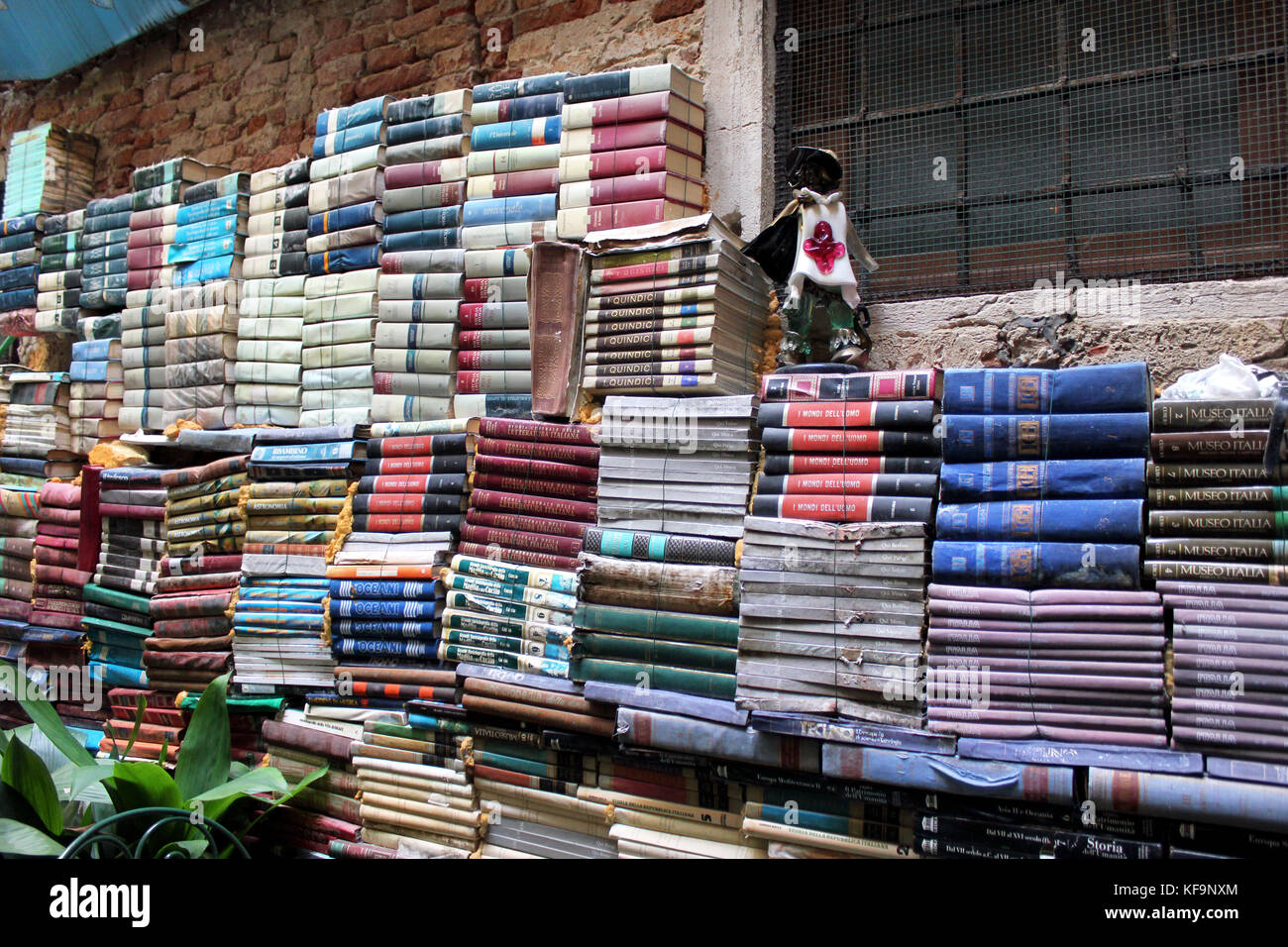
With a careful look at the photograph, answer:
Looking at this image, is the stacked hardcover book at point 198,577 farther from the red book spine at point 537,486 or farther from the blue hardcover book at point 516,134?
the blue hardcover book at point 516,134

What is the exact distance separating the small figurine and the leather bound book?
822 mm

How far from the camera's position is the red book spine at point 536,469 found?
4555 millimetres

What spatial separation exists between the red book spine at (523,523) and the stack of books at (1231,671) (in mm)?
2326

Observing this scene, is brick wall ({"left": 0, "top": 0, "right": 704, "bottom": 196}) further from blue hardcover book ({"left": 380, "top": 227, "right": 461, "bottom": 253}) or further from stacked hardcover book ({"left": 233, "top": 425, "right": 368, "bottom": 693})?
stacked hardcover book ({"left": 233, "top": 425, "right": 368, "bottom": 693})

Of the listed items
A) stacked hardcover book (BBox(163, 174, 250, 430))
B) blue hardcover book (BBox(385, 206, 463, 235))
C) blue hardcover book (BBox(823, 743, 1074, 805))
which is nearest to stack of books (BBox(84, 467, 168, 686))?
stacked hardcover book (BBox(163, 174, 250, 430))

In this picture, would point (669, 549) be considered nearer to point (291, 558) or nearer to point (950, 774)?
point (950, 774)

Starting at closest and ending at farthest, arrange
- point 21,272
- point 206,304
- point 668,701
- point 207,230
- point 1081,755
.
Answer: point 1081,755, point 668,701, point 206,304, point 207,230, point 21,272

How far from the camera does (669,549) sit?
4152 mm

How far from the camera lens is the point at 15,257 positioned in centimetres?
759

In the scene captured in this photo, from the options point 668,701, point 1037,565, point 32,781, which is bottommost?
point 32,781

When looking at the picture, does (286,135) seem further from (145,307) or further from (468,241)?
(468,241)

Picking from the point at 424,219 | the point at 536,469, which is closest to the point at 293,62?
the point at 424,219

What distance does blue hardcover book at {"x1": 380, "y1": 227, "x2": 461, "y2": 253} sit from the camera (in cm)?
533

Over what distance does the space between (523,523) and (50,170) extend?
5776 millimetres
